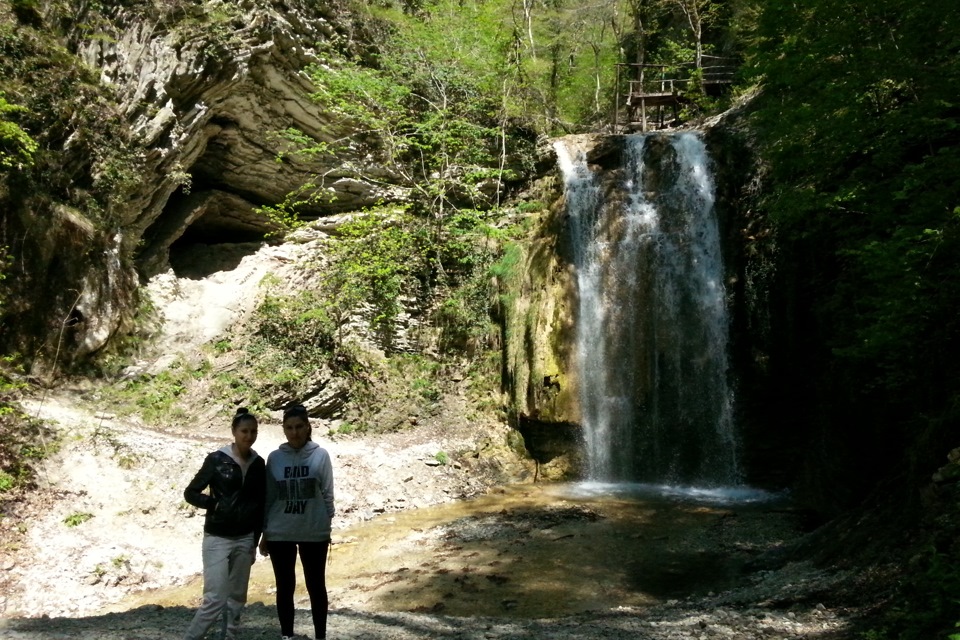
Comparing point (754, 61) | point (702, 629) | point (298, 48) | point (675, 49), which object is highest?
point (675, 49)

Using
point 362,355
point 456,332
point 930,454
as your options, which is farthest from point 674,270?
point 930,454

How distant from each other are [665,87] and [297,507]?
23047mm

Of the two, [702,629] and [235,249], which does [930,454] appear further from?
[235,249]

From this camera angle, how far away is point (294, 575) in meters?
3.53

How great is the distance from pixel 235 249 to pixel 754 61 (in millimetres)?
12168

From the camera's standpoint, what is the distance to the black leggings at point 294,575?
3.58m

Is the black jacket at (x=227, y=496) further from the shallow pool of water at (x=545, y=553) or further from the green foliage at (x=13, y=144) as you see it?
the green foliage at (x=13, y=144)

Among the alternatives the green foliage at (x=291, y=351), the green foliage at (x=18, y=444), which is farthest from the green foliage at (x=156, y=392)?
the green foliage at (x=18, y=444)

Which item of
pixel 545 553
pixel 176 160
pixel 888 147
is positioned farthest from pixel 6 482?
pixel 888 147

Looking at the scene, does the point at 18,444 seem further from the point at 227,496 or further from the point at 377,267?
the point at 377,267

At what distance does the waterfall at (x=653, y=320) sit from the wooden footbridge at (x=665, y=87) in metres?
5.47

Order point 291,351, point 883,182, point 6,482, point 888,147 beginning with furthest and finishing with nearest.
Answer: point 291,351 < point 6,482 < point 883,182 < point 888,147

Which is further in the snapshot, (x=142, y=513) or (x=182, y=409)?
(x=182, y=409)

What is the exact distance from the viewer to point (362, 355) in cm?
1391
